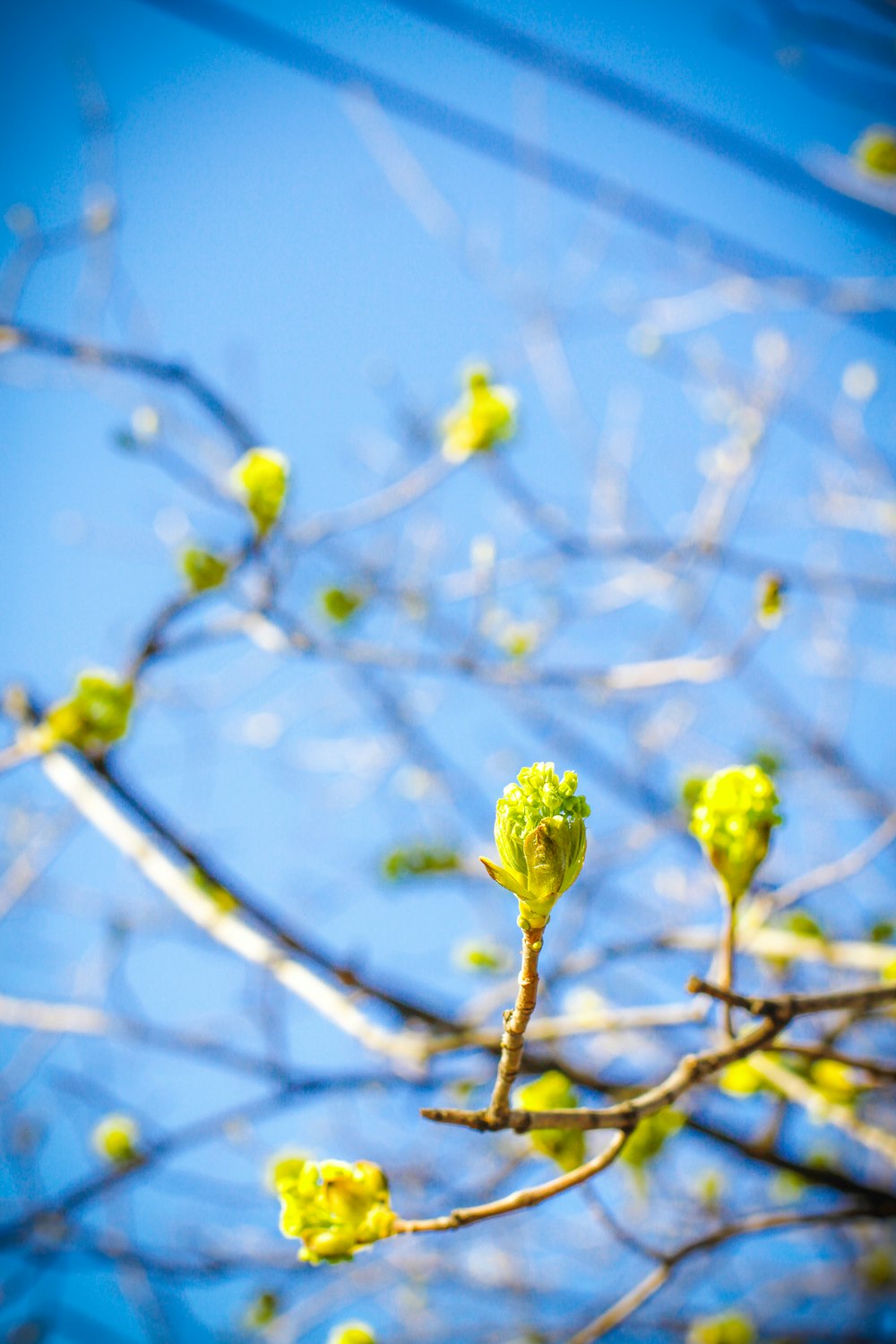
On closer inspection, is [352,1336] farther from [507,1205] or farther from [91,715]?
[91,715]

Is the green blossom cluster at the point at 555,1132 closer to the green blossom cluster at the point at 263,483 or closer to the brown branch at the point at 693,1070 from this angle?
the brown branch at the point at 693,1070

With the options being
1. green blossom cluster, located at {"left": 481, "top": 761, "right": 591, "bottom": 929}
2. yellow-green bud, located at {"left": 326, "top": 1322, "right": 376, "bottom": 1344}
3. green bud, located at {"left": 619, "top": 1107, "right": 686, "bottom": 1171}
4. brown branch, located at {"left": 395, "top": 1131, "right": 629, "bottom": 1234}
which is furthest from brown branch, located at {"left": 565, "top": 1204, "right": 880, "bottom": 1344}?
green blossom cluster, located at {"left": 481, "top": 761, "right": 591, "bottom": 929}

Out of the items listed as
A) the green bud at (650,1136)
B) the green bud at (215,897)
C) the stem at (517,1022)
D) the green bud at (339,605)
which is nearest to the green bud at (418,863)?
the green bud at (339,605)

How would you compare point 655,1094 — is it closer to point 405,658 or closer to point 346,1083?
point 346,1083

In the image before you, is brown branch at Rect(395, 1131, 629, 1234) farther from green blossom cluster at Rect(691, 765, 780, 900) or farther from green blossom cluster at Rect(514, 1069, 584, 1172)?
green blossom cluster at Rect(691, 765, 780, 900)

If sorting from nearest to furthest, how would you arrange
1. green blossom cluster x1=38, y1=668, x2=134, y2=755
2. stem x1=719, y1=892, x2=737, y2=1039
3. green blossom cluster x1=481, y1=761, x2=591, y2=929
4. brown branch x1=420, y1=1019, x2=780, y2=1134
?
green blossom cluster x1=481, y1=761, x2=591, y2=929 → brown branch x1=420, y1=1019, x2=780, y2=1134 → stem x1=719, y1=892, x2=737, y2=1039 → green blossom cluster x1=38, y1=668, x2=134, y2=755

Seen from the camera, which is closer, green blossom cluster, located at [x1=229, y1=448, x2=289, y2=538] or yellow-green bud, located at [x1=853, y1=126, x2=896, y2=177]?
green blossom cluster, located at [x1=229, y1=448, x2=289, y2=538]

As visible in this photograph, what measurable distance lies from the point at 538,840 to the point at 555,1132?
65 cm

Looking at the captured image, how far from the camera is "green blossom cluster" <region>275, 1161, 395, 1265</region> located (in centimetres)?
80

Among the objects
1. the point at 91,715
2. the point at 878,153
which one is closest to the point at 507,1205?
Result: the point at 91,715

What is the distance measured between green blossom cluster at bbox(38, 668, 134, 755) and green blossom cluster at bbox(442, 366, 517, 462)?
933mm

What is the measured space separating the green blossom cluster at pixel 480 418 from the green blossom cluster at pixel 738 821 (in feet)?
3.82

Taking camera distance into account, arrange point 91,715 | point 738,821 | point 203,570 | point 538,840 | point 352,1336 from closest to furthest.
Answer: point 538,840 → point 738,821 → point 352,1336 → point 91,715 → point 203,570

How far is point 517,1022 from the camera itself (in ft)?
2.25
